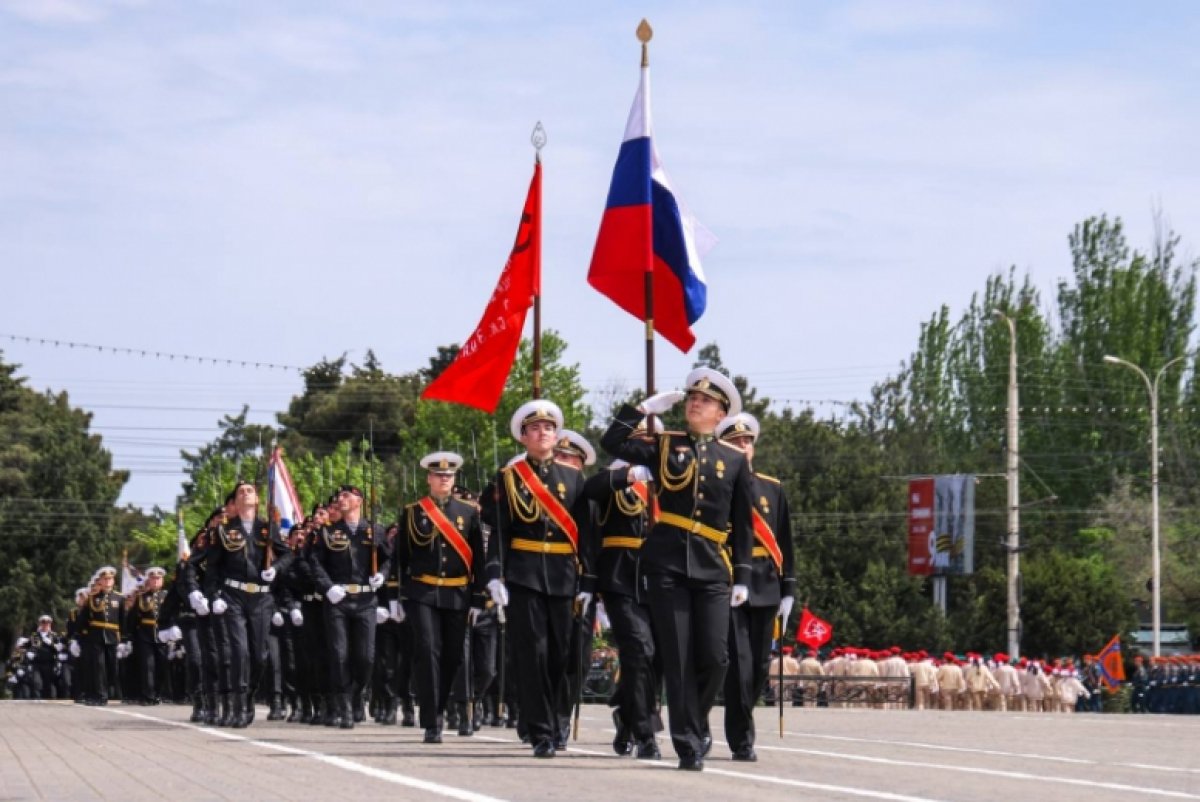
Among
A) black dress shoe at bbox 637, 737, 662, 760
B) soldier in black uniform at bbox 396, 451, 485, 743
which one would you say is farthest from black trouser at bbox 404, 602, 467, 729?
black dress shoe at bbox 637, 737, 662, 760

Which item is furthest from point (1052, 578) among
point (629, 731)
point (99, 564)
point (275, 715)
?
point (629, 731)

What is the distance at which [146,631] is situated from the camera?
34.0 meters

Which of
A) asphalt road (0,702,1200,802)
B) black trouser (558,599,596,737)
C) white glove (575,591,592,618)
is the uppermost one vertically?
white glove (575,591,592,618)

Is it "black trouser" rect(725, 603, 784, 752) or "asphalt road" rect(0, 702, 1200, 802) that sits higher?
"black trouser" rect(725, 603, 784, 752)

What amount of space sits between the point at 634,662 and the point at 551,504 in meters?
1.17

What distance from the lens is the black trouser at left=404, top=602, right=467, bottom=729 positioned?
17562 millimetres

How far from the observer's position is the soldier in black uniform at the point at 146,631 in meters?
33.7

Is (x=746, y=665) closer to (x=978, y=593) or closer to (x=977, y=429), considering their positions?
(x=978, y=593)

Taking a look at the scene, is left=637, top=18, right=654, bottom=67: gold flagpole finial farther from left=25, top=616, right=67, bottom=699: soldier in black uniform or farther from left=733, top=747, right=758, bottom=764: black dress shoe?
left=25, top=616, right=67, bottom=699: soldier in black uniform

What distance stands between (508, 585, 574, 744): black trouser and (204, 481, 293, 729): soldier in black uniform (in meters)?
5.37

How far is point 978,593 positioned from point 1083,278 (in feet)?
42.1

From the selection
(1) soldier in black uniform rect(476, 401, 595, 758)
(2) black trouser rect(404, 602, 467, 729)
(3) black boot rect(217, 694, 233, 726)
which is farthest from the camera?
(3) black boot rect(217, 694, 233, 726)

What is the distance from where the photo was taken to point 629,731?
15.3m

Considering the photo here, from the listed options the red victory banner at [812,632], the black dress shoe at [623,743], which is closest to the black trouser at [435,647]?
the black dress shoe at [623,743]
